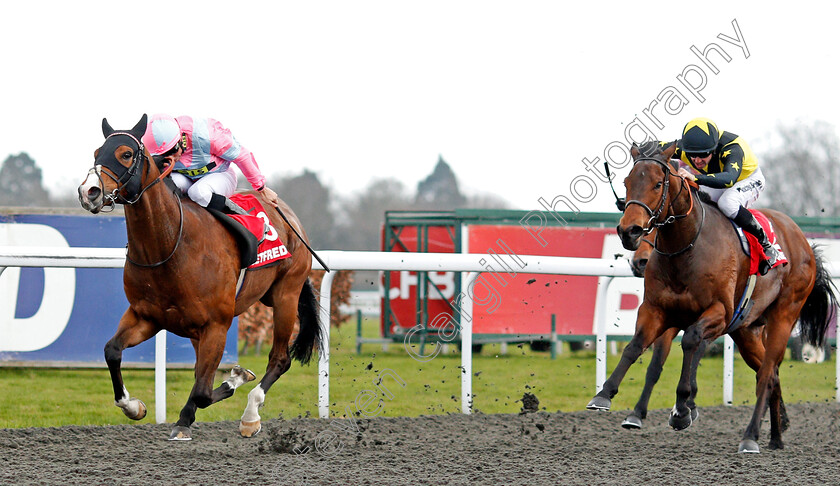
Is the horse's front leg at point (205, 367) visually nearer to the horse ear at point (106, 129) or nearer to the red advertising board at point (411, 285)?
the horse ear at point (106, 129)

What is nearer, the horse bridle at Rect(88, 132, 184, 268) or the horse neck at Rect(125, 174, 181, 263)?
the horse bridle at Rect(88, 132, 184, 268)

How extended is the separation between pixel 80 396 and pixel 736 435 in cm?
450

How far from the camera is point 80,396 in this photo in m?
6.61

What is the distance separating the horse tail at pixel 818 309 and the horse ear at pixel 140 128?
13.1 feet

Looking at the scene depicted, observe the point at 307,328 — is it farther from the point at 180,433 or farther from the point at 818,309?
the point at 818,309

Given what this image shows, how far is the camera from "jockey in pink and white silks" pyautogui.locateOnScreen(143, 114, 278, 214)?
3.98 meters

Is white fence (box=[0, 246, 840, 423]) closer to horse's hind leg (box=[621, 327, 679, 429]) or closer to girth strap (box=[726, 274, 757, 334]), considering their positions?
girth strap (box=[726, 274, 757, 334])

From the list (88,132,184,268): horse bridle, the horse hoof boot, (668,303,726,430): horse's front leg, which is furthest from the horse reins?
(668,303,726,430): horse's front leg

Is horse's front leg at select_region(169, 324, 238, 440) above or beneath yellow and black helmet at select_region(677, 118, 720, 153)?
beneath

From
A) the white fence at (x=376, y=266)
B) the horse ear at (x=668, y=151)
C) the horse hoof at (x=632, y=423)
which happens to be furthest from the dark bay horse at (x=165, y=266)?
the horse ear at (x=668, y=151)

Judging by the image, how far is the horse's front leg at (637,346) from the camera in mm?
3848

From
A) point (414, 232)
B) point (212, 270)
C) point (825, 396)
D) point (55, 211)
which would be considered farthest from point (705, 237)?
point (414, 232)

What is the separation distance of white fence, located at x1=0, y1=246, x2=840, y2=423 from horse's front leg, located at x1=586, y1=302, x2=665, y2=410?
4.52 ft

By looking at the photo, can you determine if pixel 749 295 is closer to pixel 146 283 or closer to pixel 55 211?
pixel 146 283
